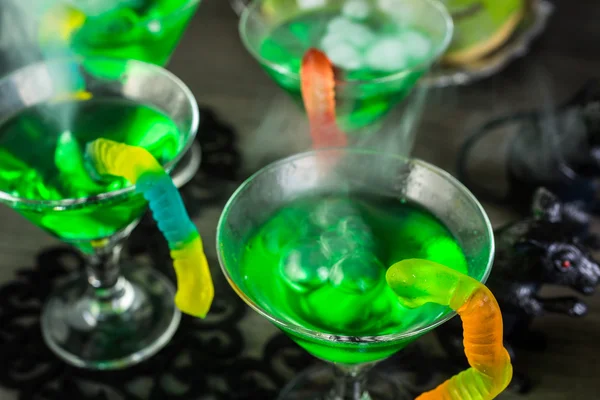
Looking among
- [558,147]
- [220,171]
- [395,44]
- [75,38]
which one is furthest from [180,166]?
[558,147]

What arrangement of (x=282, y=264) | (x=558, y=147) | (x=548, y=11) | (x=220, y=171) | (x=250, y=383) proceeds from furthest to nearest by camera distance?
(x=548, y=11) → (x=220, y=171) → (x=558, y=147) → (x=250, y=383) → (x=282, y=264)

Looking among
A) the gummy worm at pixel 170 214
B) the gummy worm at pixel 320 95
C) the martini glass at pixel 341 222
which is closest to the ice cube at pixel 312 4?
the gummy worm at pixel 320 95

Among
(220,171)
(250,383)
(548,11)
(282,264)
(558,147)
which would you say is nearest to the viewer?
(282,264)

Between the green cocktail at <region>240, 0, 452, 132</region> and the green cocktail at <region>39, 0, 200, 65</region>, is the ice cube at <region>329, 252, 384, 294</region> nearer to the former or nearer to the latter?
the green cocktail at <region>240, 0, 452, 132</region>

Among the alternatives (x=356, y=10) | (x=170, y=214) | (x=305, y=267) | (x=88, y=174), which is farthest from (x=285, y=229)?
(x=356, y=10)

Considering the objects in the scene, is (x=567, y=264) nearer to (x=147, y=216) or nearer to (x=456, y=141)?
(x=456, y=141)

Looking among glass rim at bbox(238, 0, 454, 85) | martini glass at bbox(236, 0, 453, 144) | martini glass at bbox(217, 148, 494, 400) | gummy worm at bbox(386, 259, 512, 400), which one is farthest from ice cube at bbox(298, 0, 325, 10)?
gummy worm at bbox(386, 259, 512, 400)

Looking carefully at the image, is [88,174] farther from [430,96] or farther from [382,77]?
[430,96]

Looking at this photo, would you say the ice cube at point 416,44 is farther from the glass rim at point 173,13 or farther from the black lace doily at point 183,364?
the black lace doily at point 183,364
